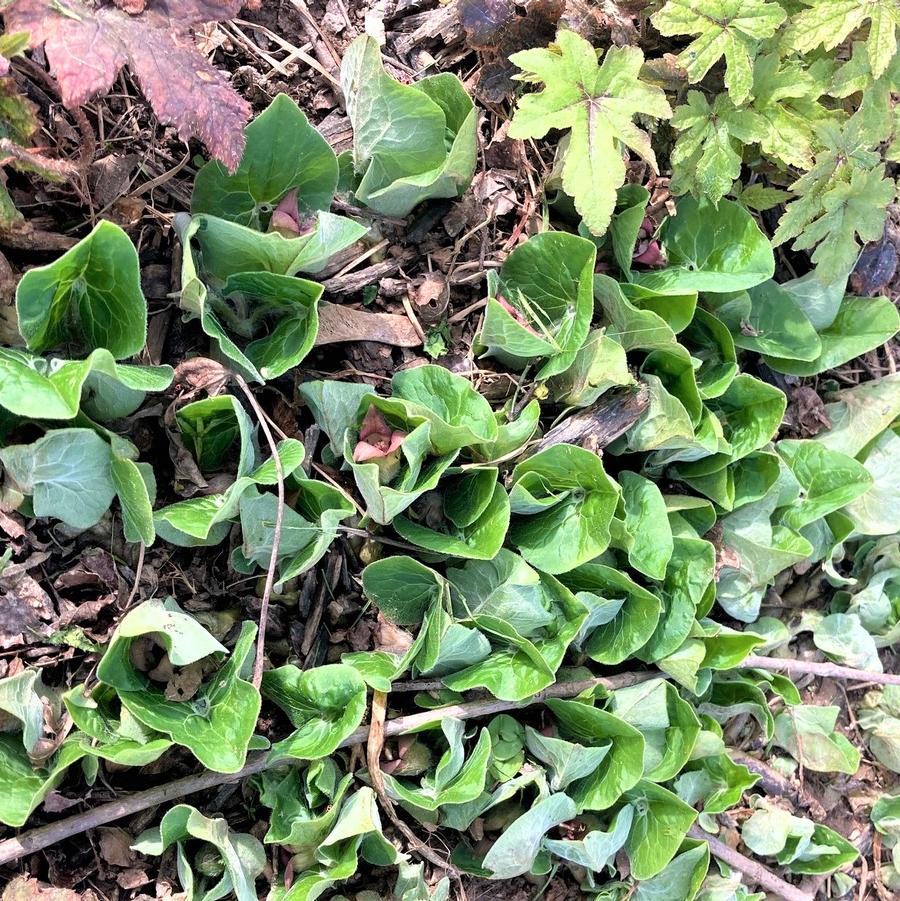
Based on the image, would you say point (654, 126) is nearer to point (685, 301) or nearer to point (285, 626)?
point (685, 301)

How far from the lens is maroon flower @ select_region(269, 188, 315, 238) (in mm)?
1750

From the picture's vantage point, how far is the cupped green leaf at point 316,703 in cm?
164

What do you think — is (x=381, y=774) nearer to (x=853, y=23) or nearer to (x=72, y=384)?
(x=72, y=384)

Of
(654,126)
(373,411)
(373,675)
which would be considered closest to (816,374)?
(654,126)

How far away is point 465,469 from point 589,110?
0.86 meters

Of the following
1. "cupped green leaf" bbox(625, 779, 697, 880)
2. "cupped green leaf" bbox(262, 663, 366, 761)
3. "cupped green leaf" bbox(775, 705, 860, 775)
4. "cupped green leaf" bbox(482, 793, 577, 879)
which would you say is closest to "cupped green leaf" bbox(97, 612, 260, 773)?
"cupped green leaf" bbox(262, 663, 366, 761)

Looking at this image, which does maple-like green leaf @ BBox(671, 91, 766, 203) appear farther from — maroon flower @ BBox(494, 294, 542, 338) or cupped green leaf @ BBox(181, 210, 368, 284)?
cupped green leaf @ BBox(181, 210, 368, 284)

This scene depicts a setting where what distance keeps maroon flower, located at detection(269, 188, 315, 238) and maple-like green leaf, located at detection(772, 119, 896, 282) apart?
1178 millimetres

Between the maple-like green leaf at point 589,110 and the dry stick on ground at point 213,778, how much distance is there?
3.49 feet

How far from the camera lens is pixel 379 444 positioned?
1.77 m

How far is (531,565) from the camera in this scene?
1860 millimetres

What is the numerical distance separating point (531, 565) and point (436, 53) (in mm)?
1296

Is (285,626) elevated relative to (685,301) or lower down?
lower down

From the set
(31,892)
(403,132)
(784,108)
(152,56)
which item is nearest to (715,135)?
(784,108)
